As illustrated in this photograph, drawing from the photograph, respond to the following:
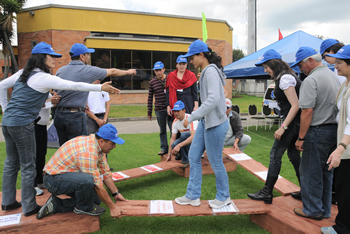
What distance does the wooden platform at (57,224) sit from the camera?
2682 mm

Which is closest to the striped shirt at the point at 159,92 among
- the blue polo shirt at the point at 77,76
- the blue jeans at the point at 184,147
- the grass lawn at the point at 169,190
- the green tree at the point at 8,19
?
the blue jeans at the point at 184,147

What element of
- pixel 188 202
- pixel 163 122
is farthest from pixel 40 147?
pixel 163 122

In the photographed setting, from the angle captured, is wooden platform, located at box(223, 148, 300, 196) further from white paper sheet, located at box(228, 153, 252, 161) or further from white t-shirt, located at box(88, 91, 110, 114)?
white t-shirt, located at box(88, 91, 110, 114)

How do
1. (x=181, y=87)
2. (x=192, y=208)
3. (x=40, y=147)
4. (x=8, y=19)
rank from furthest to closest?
(x=8, y=19)
(x=181, y=87)
(x=40, y=147)
(x=192, y=208)

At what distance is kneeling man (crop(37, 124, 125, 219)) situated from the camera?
2.77 m

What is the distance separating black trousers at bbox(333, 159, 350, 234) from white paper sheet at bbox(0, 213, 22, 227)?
3.10 metres

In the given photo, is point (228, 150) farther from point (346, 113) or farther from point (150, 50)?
point (150, 50)

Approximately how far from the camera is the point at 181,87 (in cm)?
530

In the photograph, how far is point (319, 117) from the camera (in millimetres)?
2697

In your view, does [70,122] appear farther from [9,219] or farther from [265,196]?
[265,196]

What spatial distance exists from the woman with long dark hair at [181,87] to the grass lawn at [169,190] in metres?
1.41

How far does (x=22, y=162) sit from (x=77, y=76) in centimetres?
121

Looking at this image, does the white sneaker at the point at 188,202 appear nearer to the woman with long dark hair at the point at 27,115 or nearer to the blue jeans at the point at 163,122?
the woman with long dark hair at the point at 27,115

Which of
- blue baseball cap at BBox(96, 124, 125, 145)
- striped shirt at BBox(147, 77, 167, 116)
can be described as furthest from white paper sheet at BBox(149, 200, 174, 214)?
striped shirt at BBox(147, 77, 167, 116)
